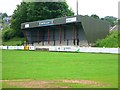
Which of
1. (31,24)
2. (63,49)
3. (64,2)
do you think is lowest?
(63,49)

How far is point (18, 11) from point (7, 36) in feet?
30.0

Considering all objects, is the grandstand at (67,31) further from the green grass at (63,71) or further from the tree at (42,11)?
the green grass at (63,71)

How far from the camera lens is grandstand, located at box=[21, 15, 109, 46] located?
7212 centimetres

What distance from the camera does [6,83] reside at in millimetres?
16422

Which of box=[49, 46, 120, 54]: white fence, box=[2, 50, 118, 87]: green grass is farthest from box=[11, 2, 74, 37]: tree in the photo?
box=[2, 50, 118, 87]: green grass

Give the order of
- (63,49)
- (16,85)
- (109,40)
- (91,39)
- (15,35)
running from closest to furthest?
(16,85), (63,49), (109,40), (91,39), (15,35)

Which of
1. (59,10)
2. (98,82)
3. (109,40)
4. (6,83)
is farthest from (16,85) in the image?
(59,10)

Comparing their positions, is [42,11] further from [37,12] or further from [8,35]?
[8,35]

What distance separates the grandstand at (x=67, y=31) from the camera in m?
72.1

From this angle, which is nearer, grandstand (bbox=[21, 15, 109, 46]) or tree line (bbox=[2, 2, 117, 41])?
grandstand (bbox=[21, 15, 109, 46])

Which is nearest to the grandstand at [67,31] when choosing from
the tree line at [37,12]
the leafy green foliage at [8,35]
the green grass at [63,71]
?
the tree line at [37,12]

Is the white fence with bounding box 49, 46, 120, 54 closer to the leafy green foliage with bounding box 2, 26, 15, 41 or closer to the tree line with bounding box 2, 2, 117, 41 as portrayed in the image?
the tree line with bounding box 2, 2, 117, 41

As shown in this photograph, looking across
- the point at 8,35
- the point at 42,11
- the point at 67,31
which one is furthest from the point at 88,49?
the point at 8,35

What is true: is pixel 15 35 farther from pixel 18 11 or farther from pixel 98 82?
pixel 98 82
